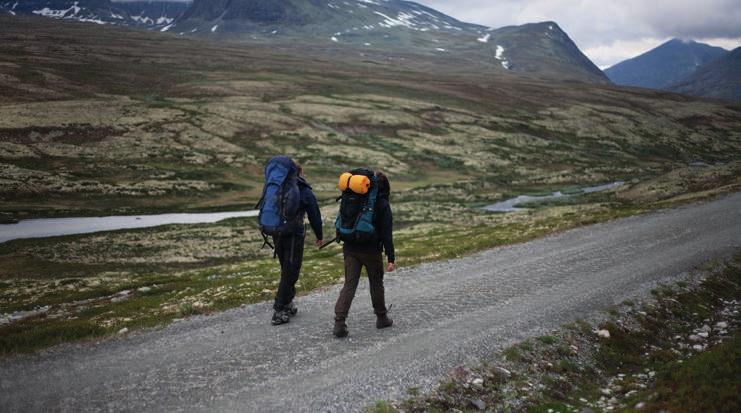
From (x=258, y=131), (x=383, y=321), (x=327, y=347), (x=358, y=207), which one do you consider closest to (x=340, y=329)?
(x=327, y=347)

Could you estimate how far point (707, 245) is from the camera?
940 inches

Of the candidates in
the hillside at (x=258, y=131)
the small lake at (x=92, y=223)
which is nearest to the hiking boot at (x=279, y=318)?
the small lake at (x=92, y=223)

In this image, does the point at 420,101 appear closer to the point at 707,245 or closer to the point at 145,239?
the point at 145,239

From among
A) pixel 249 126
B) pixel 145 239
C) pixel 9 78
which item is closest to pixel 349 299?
pixel 145 239

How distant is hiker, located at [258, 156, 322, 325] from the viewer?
12922 mm

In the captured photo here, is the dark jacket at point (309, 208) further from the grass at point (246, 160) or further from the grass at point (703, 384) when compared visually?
the grass at point (703, 384)

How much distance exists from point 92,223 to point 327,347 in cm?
4936

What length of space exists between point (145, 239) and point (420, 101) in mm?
115538

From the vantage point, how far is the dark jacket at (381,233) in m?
12.6

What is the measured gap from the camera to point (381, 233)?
41.5 feet

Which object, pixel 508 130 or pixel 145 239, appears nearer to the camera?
pixel 145 239

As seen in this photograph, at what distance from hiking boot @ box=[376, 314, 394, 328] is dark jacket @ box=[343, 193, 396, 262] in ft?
5.83

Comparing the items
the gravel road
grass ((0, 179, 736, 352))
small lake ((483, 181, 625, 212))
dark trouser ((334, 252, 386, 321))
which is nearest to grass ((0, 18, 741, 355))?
grass ((0, 179, 736, 352))

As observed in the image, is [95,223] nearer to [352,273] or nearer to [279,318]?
[279,318]
